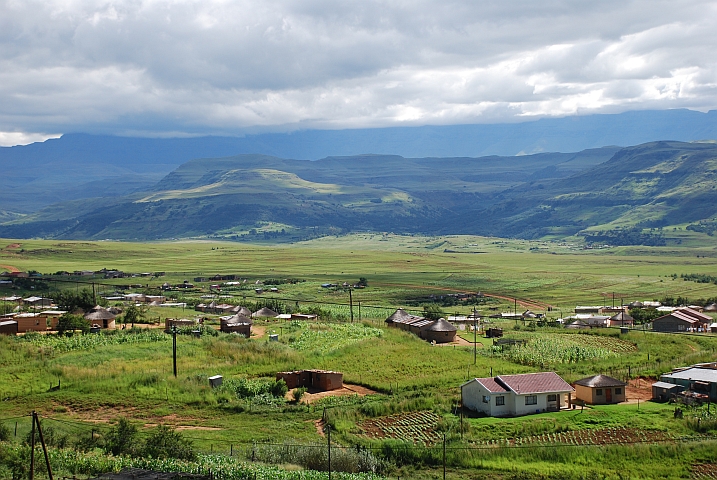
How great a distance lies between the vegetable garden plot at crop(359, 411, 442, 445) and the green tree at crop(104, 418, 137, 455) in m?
9.02

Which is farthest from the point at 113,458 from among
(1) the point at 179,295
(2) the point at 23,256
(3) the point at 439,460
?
(2) the point at 23,256

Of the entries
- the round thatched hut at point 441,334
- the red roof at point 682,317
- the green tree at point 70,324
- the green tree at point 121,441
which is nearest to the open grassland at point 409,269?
the red roof at point 682,317

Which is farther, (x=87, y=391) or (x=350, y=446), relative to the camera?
(x=87, y=391)

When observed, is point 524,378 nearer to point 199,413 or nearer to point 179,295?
point 199,413

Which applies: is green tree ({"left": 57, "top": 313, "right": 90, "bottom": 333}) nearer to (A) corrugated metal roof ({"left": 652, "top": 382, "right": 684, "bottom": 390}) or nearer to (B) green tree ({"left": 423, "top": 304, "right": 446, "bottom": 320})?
(B) green tree ({"left": 423, "top": 304, "right": 446, "bottom": 320})

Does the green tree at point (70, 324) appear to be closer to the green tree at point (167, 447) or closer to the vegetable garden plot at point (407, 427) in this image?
the green tree at point (167, 447)

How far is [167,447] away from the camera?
26344 millimetres

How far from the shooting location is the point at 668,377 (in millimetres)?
38469

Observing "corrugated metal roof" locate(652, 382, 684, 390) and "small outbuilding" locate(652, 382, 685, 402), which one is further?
"corrugated metal roof" locate(652, 382, 684, 390)

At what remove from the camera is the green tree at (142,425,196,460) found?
26.0 meters

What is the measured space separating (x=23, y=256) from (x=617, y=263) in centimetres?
11412

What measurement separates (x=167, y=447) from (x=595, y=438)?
54.4 feet

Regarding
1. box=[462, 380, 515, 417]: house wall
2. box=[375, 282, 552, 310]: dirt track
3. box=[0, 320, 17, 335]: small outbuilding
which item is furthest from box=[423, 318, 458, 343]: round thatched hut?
box=[375, 282, 552, 310]: dirt track

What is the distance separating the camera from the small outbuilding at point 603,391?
119 ft
